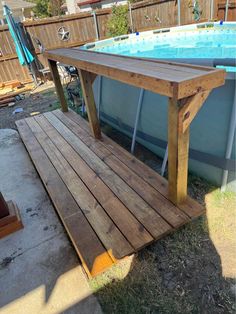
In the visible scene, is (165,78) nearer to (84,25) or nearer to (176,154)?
(176,154)

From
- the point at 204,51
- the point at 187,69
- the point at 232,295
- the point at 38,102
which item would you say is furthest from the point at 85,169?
the point at 204,51

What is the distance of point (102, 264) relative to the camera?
1774 millimetres

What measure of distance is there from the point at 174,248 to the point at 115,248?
1.65 ft

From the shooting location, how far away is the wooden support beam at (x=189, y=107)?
1.58 meters

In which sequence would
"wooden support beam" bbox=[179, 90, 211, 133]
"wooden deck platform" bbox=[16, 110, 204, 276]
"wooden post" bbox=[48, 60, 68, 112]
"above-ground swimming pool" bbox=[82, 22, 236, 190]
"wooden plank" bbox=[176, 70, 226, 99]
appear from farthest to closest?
1. "wooden post" bbox=[48, 60, 68, 112]
2. "above-ground swimming pool" bbox=[82, 22, 236, 190]
3. "wooden deck platform" bbox=[16, 110, 204, 276]
4. "wooden support beam" bbox=[179, 90, 211, 133]
5. "wooden plank" bbox=[176, 70, 226, 99]

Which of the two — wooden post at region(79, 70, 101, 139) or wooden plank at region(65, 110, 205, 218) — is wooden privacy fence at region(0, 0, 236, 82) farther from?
wooden plank at region(65, 110, 205, 218)

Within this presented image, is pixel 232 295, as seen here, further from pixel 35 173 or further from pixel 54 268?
pixel 35 173

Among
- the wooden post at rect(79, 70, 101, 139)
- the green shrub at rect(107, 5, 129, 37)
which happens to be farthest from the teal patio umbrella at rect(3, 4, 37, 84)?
the wooden post at rect(79, 70, 101, 139)

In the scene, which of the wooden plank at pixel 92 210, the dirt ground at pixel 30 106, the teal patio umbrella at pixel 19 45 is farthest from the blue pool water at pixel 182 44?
the wooden plank at pixel 92 210

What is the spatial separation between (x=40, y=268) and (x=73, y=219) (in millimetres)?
476

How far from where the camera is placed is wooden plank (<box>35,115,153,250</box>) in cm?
193

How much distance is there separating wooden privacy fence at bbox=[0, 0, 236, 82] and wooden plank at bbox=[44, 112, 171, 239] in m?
5.74

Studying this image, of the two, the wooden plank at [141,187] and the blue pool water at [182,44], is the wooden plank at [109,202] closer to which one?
the wooden plank at [141,187]

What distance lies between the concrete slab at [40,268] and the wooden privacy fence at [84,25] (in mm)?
6566
